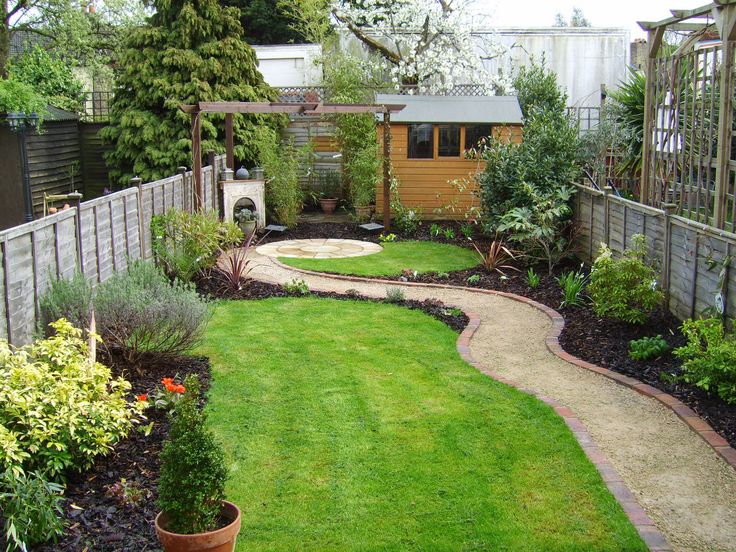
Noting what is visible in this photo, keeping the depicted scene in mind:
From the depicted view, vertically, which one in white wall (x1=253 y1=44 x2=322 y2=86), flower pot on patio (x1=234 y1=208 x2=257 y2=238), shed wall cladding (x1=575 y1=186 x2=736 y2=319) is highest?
white wall (x1=253 y1=44 x2=322 y2=86)

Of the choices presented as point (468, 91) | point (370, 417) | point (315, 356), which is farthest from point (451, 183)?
point (370, 417)

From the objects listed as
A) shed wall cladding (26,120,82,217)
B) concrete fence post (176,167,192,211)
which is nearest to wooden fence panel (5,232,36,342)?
concrete fence post (176,167,192,211)

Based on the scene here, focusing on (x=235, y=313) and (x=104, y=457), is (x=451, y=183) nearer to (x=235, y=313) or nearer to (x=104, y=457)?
(x=235, y=313)

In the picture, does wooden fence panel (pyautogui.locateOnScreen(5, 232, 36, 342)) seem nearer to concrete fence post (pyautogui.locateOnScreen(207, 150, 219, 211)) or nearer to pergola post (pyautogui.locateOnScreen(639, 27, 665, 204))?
pergola post (pyautogui.locateOnScreen(639, 27, 665, 204))

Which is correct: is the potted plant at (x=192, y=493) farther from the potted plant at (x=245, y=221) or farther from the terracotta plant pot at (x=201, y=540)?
the potted plant at (x=245, y=221)

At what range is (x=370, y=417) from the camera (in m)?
5.69

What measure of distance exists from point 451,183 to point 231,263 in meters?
6.26

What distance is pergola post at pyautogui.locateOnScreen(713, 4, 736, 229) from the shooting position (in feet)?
24.3

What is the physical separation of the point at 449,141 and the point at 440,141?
178 millimetres

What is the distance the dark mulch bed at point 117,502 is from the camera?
3896 mm

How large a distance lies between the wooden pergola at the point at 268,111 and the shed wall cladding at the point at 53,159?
4001 mm

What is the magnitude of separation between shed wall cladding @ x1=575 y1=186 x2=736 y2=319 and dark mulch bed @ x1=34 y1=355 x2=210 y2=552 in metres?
4.63

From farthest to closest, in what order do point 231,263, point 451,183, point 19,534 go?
1. point 451,183
2. point 231,263
3. point 19,534

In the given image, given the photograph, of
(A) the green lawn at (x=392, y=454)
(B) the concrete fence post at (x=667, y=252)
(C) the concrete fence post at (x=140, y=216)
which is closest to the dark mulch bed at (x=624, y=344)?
→ (B) the concrete fence post at (x=667, y=252)
